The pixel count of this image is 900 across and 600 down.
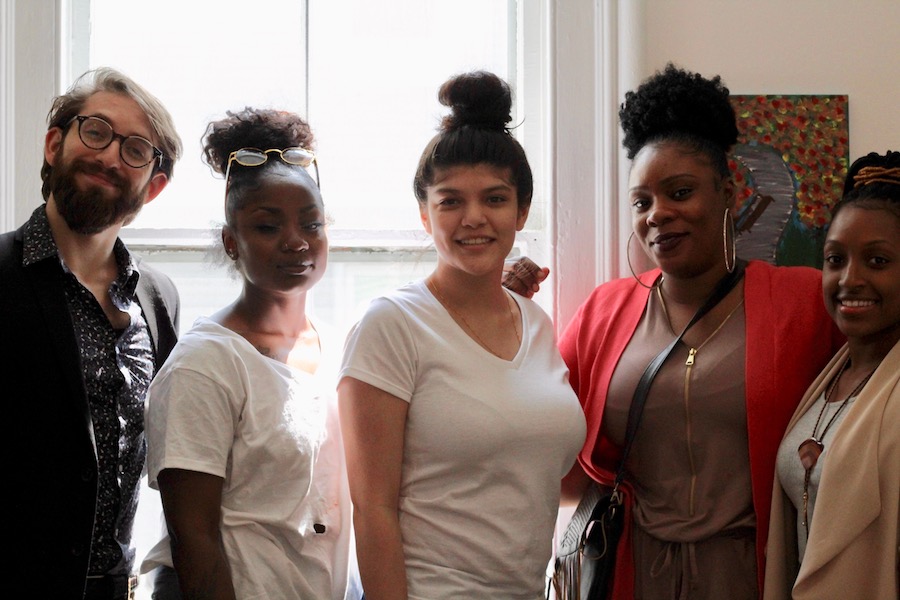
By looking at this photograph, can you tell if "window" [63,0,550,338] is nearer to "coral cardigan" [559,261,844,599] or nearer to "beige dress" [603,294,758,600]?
"coral cardigan" [559,261,844,599]

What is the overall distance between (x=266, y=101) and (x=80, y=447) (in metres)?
0.86

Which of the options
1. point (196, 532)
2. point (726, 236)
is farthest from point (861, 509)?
point (196, 532)

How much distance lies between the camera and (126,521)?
185 cm

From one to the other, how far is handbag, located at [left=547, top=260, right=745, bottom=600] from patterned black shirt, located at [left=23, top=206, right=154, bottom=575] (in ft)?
3.03

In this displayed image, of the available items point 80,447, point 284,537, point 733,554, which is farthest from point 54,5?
point 733,554

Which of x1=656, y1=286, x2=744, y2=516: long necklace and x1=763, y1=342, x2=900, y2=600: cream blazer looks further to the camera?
x1=656, y1=286, x2=744, y2=516: long necklace

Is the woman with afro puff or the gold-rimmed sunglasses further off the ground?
the gold-rimmed sunglasses

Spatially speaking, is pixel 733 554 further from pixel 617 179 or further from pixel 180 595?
pixel 180 595

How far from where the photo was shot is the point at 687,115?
2.04 metres

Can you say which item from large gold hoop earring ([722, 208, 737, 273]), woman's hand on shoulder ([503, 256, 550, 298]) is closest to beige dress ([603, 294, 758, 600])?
large gold hoop earring ([722, 208, 737, 273])

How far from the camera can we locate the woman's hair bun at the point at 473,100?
6.25ft

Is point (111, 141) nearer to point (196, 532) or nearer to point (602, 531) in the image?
point (196, 532)

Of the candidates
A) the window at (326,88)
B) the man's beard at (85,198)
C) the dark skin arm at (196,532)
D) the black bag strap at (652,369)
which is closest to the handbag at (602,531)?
the black bag strap at (652,369)

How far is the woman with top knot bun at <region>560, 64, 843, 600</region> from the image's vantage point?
6.12 feet
